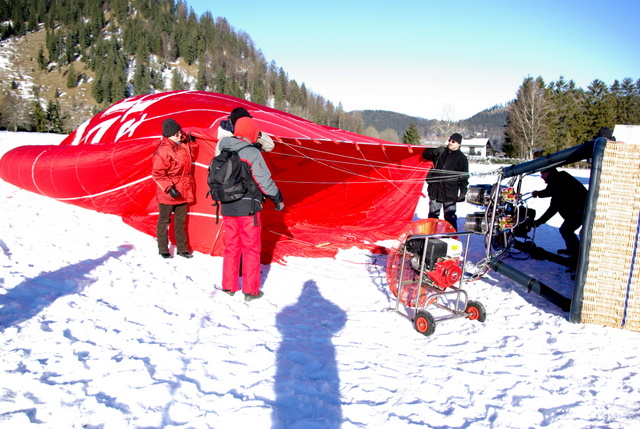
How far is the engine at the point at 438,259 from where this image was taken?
3287mm

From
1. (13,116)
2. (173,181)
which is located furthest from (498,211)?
(13,116)

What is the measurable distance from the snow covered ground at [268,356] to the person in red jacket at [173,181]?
0.38 meters

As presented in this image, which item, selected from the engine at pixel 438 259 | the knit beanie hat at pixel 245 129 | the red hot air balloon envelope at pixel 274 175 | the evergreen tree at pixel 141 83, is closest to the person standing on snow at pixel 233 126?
the knit beanie hat at pixel 245 129

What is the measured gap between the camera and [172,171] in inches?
175

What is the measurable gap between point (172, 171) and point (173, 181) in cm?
11

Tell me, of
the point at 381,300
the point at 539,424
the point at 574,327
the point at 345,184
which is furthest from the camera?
the point at 345,184

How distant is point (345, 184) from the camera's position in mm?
7676

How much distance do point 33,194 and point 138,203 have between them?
214cm

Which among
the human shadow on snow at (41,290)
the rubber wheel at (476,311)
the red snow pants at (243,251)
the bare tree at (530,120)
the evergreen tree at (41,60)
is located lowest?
the human shadow on snow at (41,290)

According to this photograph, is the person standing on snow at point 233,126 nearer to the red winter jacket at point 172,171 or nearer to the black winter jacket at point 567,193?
the red winter jacket at point 172,171

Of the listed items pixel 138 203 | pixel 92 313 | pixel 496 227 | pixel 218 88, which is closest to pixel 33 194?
pixel 138 203

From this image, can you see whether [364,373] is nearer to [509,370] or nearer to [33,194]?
[509,370]

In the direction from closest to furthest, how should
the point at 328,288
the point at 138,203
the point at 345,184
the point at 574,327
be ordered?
the point at 574,327 < the point at 328,288 < the point at 138,203 < the point at 345,184

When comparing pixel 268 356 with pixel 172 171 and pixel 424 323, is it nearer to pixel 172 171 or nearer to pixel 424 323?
pixel 424 323
